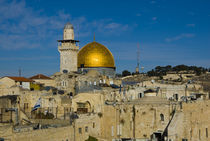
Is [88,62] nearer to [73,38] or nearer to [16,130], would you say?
[73,38]

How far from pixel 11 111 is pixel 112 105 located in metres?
8.99

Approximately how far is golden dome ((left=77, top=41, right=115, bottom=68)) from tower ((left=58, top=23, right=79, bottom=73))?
1.23 meters

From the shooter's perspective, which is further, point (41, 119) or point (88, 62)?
point (88, 62)

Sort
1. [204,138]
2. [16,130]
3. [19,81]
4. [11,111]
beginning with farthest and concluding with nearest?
[19,81] → [204,138] → [11,111] → [16,130]

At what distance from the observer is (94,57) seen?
48906 mm

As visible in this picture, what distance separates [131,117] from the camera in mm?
31984

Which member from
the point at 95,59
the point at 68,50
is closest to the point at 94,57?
the point at 95,59

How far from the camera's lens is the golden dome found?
48.8 m

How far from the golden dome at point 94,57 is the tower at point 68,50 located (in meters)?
1.23

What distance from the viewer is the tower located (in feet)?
157

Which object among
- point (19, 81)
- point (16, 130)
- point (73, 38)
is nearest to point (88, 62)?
point (73, 38)

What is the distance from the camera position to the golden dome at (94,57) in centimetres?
4878

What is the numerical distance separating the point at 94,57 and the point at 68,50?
3600mm

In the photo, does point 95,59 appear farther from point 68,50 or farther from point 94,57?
point 68,50
